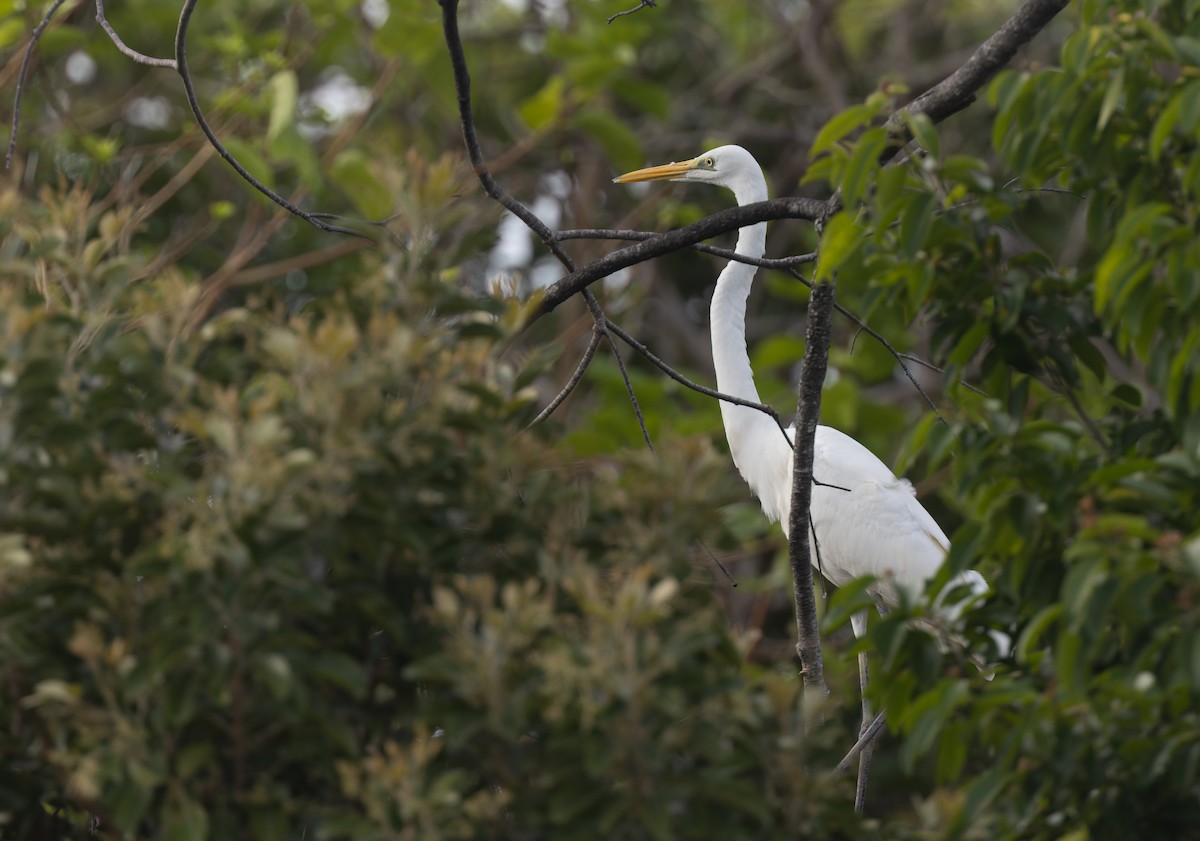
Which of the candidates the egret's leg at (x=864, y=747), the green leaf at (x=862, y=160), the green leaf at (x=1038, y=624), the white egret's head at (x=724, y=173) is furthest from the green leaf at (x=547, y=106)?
the green leaf at (x=1038, y=624)

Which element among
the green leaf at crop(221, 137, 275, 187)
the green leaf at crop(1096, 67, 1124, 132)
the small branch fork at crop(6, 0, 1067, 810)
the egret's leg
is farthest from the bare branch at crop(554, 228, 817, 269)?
the green leaf at crop(221, 137, 275, 187)

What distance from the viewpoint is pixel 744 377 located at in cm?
442

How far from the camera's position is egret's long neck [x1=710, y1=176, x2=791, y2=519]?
14.5ft

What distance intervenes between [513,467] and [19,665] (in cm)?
65

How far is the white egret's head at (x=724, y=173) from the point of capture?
480 cm

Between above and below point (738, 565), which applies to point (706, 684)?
above

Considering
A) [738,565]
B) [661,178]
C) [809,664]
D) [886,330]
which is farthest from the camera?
[738,565]

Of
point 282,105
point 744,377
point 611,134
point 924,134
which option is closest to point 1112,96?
point 924,134

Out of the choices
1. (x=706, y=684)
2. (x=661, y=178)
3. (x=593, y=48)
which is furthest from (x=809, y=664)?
(x=593, y=48)

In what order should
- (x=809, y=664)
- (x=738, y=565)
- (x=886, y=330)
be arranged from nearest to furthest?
(x=809, y=664) → (x=886, y=330) → (x=738, y=565)

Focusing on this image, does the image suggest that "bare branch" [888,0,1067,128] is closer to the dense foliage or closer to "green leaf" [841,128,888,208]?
the dense foliage

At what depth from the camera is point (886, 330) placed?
7.26 metres

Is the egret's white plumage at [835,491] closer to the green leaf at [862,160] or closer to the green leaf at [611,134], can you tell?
the green leaf at [611,134]

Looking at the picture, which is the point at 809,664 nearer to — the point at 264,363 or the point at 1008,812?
the point at 1008,812
